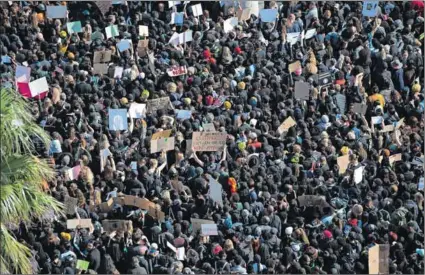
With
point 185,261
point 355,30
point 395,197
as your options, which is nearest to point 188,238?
point 185,261

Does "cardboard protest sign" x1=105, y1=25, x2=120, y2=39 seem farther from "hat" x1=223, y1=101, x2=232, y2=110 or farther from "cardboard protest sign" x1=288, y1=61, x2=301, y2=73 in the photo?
"cardboard protest sign" x1=288, y1=61, x2=301, y2=73

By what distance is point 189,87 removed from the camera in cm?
3569

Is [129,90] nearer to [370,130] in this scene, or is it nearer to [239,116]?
[239,116]

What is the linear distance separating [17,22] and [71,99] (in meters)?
3.08

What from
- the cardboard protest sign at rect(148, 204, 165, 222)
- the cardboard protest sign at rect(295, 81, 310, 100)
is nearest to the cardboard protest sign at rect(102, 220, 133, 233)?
the cardboard protest sign at rect(148, 204, 165, 222)

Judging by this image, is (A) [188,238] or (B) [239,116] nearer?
(A) [188,238]

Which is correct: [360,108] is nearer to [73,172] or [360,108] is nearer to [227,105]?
[227,105]

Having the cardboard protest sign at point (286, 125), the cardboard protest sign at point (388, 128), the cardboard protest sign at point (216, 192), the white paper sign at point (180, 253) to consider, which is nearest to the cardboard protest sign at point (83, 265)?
the white paper sign at point (180, 253)

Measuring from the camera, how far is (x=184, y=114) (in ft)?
114

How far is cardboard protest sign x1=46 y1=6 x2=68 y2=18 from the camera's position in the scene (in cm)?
3747

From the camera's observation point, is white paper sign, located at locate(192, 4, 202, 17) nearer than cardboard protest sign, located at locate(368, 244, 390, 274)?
No

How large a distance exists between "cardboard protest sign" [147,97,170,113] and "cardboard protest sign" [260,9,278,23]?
3.48 m

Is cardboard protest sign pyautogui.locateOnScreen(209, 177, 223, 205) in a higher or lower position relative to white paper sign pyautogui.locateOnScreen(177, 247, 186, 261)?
higher

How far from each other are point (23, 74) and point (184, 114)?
3077 millimetres
